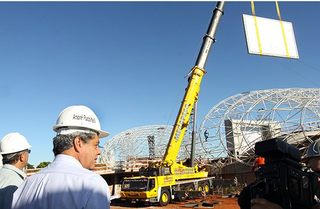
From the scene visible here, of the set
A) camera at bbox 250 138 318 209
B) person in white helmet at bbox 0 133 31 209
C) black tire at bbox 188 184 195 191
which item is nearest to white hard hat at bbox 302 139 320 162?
camera at bbox 250 138 318 209

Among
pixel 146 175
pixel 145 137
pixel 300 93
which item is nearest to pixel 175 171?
pixel 146 175

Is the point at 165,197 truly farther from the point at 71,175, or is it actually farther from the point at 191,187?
the point at 71,175

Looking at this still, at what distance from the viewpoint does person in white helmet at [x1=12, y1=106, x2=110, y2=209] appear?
1.56 metres

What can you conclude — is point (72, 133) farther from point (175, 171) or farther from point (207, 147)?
point (207, 147)

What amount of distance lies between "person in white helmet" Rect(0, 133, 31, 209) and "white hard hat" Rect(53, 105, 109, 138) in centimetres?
146

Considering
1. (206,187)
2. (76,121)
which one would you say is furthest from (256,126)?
(76,121)

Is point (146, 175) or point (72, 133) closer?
point (72, 133)

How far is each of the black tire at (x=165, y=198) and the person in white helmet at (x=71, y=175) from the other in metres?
13.6

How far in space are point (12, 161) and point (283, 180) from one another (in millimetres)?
3354

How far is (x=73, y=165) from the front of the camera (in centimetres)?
178

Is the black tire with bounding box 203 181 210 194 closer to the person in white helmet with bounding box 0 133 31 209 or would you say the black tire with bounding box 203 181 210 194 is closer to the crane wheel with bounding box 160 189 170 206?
the crane wheel with bounding box 160 189 170 206

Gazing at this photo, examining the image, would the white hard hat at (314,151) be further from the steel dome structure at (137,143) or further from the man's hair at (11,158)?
the steel dome structure at (137,143)

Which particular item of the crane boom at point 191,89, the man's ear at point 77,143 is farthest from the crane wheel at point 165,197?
the man's ear at point 77,143

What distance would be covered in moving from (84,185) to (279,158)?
1.45 m
